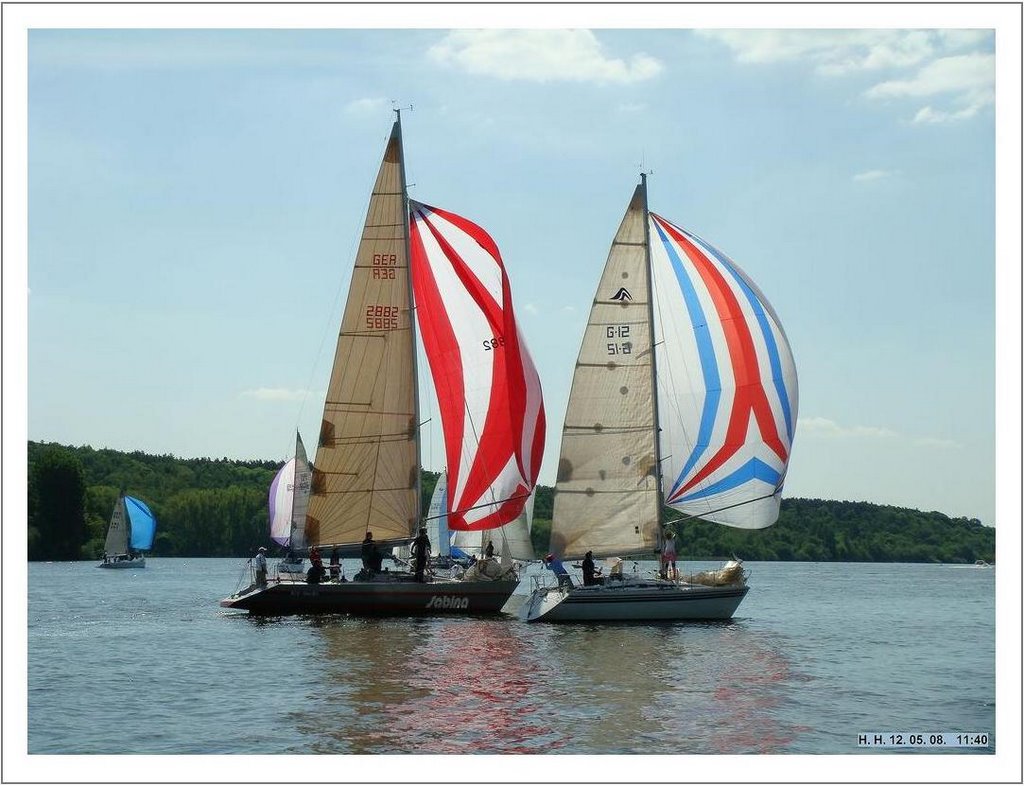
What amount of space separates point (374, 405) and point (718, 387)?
8.94 m

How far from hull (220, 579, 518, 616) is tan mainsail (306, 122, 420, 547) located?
90.0 inches

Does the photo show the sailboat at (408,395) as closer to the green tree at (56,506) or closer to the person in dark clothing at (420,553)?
the person in dark clothing at (420,553)

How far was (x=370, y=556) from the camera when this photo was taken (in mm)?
32750

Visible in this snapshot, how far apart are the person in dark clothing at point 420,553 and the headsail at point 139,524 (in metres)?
55.7

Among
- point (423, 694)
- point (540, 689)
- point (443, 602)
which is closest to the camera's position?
point (423, 694)

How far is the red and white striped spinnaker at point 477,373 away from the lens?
110 feet

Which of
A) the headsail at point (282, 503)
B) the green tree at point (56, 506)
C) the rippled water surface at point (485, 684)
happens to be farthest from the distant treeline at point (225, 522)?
the rippled water surface at point (485, 684)

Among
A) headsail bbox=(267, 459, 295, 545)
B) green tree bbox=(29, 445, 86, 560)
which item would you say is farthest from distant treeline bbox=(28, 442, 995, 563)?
headsail bbox=(267, 459, 295, 545)

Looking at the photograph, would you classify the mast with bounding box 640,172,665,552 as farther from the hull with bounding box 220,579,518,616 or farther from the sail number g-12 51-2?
the hull with bounding box 220,579,518,616

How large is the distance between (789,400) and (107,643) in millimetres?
17178

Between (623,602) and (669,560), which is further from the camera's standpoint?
(669,560)

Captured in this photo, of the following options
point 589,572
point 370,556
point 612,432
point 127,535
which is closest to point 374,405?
point 370,556

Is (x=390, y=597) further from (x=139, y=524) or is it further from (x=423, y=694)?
(x=139, y=524)

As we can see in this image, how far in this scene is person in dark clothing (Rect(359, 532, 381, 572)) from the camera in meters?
32.5
